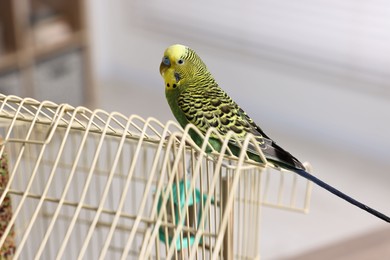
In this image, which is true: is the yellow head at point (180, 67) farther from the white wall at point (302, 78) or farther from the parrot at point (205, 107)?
the white wall at point (302, 78)

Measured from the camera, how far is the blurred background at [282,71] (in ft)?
9.14

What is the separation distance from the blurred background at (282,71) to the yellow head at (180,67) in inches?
66.7

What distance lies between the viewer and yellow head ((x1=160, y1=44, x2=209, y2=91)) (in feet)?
2.89

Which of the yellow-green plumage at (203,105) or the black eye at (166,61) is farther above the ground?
the black eye at (166,61)

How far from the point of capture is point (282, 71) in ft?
10.3

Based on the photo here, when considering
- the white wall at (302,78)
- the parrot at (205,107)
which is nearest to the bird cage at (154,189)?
the parrot at (205,107)

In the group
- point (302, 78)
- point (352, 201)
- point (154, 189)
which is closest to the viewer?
point (352, 201)

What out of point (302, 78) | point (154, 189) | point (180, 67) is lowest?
point (302, 78)

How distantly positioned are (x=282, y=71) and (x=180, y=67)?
2.29 meters

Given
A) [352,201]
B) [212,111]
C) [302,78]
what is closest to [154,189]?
[212,111]

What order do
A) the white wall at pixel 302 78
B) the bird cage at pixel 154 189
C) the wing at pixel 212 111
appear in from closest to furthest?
the bird cage at pixel 154 189 → the wing at pixel 212 111 → the white wall at pixel 302 78

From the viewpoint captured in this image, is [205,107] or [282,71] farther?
[282,71]

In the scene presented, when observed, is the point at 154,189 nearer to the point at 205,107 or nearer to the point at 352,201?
the point at 205,107

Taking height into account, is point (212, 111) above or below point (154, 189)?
above
